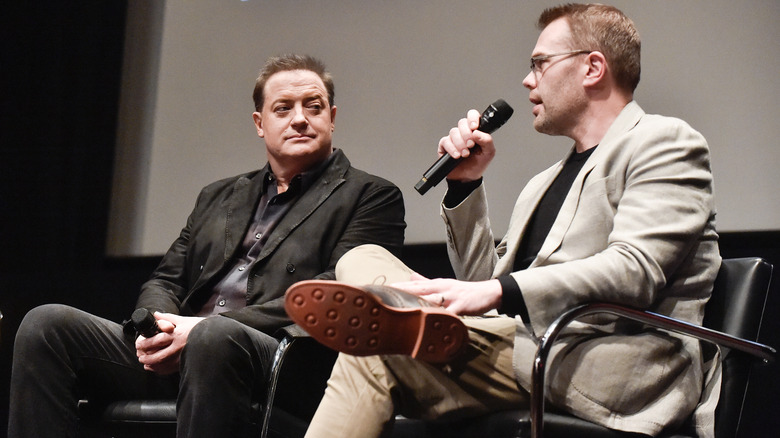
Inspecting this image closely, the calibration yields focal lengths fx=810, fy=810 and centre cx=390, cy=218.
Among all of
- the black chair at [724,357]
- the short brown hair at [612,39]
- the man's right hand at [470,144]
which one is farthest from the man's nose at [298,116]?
the black chair at [724,357]

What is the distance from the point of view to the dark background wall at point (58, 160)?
3283 millimetres

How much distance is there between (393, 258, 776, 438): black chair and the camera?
1.39 metres

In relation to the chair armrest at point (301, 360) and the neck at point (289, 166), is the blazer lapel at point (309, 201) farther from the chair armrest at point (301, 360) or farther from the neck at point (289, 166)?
the chair armrest at point (301, 360)

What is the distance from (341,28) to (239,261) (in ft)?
3.89

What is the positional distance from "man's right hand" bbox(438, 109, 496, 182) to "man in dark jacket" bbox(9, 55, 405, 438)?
532 mm

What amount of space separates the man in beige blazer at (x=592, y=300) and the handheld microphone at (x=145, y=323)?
56cm

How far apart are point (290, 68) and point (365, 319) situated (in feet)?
5.02

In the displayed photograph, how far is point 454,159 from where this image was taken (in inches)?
71.2

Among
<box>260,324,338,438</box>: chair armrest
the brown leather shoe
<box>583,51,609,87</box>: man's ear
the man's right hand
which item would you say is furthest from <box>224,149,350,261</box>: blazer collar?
the brown leather shoe

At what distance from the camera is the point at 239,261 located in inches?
93.8

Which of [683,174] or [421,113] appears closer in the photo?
[683,174]

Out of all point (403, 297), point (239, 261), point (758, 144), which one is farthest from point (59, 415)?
point (758, 144)

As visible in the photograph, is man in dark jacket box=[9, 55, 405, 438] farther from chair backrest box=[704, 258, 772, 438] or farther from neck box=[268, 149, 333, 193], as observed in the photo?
chair backrest box=[704, 258, 772, 438]

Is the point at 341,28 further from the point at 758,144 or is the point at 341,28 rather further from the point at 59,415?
the point at 59,415
